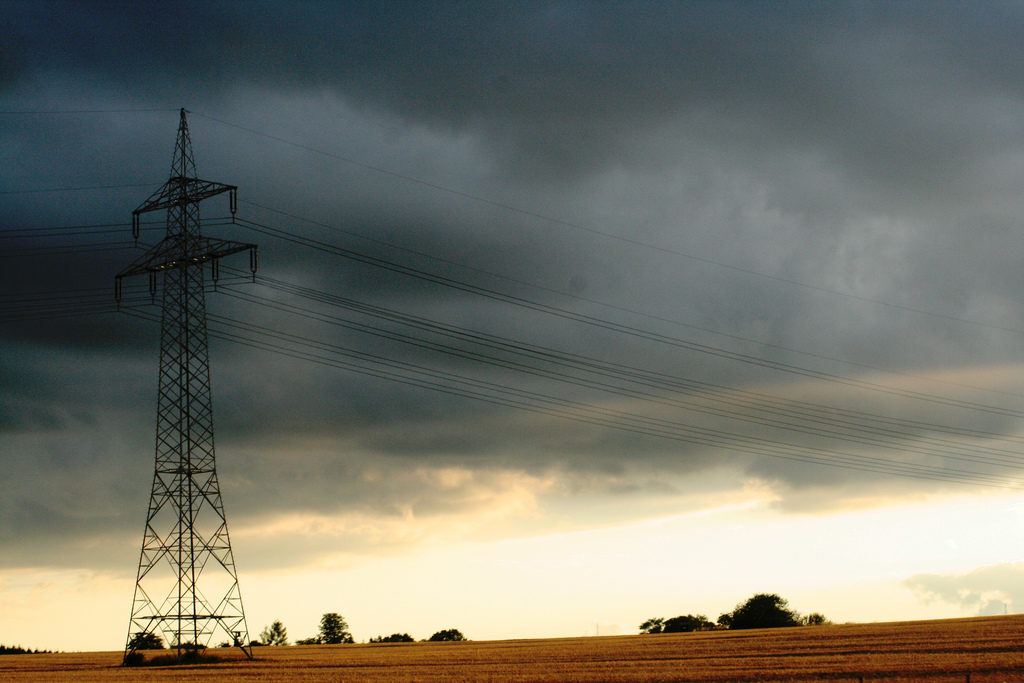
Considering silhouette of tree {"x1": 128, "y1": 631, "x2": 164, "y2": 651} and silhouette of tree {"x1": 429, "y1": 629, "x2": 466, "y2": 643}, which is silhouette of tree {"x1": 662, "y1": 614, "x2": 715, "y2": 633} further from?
silhouette of tree {"x1": 128, "y1": 631, "x2": 164, "y2": 651}

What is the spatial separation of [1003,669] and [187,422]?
167ft

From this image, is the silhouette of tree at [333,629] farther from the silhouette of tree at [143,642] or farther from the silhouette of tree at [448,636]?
the silhouette of tree at [143,642]

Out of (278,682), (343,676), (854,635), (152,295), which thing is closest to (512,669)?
(343,676)

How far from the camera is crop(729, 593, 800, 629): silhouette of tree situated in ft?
531

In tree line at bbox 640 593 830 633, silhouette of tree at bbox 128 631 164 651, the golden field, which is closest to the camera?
the golden field

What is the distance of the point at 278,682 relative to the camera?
60344mm

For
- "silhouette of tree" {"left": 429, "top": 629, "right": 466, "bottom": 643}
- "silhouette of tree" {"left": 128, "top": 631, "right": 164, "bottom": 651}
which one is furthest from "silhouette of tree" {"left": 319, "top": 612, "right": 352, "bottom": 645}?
"silhouette of tree" {"left": 128, "top": 631, "right": 164, "bottom": 651}

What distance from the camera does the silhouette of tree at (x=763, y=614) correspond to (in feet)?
531

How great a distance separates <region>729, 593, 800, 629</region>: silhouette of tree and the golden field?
6286 centimetres

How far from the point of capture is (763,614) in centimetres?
16550

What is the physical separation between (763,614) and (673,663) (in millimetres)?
101280

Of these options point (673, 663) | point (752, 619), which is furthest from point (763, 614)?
point (673, 663)

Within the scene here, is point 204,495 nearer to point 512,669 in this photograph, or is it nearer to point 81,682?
point 81,682

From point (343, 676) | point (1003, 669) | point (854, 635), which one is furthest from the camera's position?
point (854, 635)
